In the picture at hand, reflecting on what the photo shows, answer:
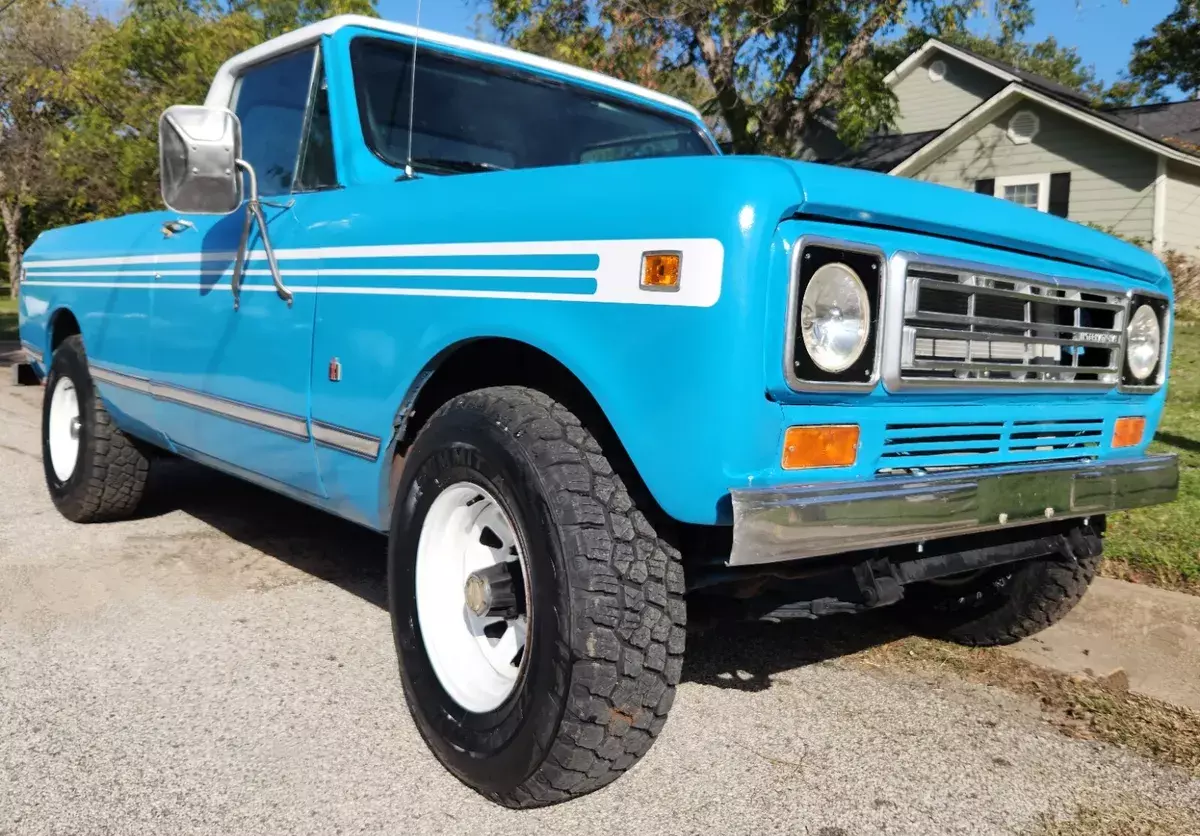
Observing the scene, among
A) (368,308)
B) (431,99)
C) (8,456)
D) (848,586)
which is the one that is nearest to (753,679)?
(848,586)

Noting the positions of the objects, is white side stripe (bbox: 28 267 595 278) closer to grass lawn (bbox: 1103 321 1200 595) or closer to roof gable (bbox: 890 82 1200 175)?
grass lawn (bbox: 1103 321 1200 595)

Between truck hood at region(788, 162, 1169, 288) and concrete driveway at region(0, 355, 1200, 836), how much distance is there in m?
1.37

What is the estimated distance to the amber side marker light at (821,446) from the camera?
213cm

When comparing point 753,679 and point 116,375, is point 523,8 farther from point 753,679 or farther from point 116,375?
point 753,679

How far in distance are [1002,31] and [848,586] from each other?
1076 cm

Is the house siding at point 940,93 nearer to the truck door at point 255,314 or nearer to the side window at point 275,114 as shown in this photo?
the side window at point 275,114

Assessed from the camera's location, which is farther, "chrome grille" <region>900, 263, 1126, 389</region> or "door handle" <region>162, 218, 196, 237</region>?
"door handle" <region>162, 218, 196, 237</region>

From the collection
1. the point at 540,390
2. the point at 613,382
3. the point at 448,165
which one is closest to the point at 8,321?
the point at 448,165

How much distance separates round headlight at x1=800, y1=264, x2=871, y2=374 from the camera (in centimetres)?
212

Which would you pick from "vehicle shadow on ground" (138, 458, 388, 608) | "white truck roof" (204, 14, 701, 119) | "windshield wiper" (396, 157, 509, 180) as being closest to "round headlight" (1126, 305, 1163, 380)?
"windshield wiper" (396, 157, 509, 180)

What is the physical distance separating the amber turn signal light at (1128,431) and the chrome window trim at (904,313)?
0.92ft

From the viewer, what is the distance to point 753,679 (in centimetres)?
325

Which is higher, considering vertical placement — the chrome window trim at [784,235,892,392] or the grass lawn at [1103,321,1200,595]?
the chrome window trim at [784,235,892,392]

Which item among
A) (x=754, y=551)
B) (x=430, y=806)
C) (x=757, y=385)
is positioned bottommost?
(x=430, y=806)
